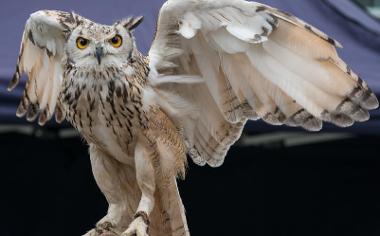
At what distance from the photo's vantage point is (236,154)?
188 inches

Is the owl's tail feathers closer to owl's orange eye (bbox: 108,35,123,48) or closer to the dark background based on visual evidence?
owl's orange eye (bbox: 108,35,123,48)

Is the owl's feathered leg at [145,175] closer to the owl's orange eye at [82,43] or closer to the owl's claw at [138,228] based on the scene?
the owl's claw at [138,228]

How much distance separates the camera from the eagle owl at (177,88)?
2.46m

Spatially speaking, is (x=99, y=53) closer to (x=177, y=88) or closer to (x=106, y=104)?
(x=106, y=104)

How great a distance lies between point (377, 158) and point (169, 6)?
8.16 ft

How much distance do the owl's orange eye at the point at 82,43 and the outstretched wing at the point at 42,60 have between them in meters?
0.12

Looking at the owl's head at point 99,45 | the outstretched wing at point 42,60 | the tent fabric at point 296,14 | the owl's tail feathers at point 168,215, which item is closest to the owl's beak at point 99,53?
the owl's head at point 99,45

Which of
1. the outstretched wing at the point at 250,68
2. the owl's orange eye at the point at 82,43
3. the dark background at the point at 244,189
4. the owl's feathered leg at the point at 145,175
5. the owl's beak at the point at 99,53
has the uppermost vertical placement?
the owl's orange eye at the point at 82,43

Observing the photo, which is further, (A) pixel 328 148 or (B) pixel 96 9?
(A) pixel 328 148

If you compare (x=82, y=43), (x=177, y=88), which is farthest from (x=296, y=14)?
(x=82, y=43)

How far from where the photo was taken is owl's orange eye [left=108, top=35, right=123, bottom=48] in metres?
2.43

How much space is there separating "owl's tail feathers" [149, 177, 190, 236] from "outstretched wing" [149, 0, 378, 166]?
19 centimetres

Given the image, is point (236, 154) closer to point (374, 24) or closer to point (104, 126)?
point (374, 24)

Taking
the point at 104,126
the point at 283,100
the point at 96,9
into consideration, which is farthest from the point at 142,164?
the point at 96,9
